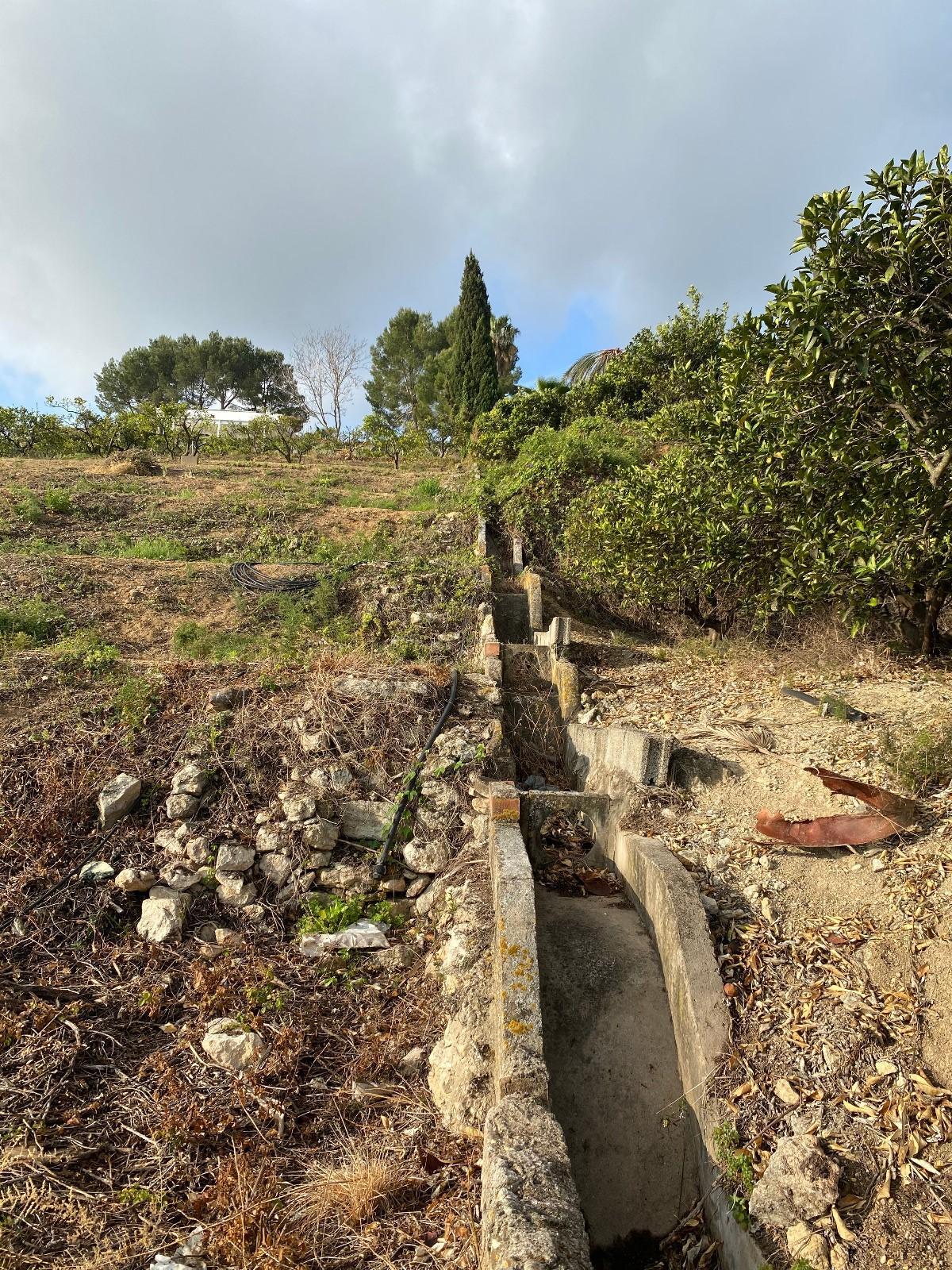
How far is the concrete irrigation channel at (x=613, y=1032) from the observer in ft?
8.40

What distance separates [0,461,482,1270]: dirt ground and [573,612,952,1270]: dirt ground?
1390 mm

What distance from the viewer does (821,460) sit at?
4.68 m

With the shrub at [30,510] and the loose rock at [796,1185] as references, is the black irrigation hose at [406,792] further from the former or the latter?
the shrub at [30,510]

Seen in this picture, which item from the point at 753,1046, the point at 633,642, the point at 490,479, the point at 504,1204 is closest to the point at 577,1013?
the point at 753,1046

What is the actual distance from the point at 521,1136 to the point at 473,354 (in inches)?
855

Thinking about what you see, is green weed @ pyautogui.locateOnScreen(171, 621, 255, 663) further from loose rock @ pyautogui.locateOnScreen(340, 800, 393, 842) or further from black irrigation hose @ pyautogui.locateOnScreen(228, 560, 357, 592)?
loose rock @ pyautogui.locateOnScreen(340, 800, 393, 842)

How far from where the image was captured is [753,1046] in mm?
2727

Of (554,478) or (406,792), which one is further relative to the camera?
(554,478)

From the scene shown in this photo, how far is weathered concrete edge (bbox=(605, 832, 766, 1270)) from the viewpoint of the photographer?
94.3 inches

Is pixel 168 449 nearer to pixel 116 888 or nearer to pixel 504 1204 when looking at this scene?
pixel 116 888

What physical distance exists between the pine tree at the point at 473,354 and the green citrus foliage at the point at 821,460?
40.4ft

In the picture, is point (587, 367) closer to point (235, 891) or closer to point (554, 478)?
point (554, 478)

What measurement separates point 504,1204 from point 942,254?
4.63 metres

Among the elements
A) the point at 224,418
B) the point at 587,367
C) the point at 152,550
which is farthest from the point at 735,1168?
the point at 224,418
